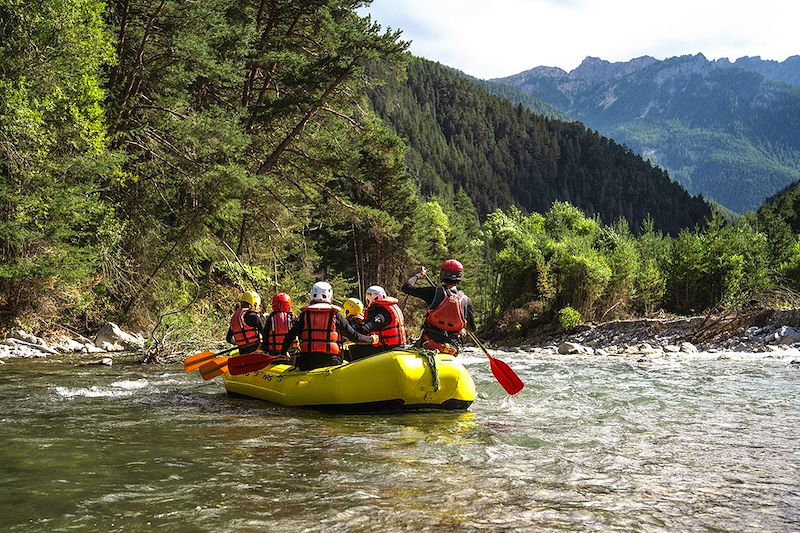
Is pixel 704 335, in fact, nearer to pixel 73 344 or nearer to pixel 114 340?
pixel 114 340

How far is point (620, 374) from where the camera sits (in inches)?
551

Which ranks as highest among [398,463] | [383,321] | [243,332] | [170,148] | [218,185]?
[170,148]

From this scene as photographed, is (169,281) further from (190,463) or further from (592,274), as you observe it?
(592,274)

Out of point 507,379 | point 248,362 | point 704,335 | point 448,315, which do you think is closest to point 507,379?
point 507,379

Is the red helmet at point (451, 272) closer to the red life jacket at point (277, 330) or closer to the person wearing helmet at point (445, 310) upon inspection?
the person wearing helmet at point (445, 310)

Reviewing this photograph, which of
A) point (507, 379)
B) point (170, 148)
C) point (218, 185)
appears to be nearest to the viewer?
point (507, 379)

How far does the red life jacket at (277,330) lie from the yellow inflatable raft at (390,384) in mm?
1586

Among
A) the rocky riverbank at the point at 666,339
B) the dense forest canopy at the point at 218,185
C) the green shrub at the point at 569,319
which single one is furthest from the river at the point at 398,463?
the green shrub at the point at 569,319

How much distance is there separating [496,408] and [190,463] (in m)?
4.60

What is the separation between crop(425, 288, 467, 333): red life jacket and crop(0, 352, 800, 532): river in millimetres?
1241

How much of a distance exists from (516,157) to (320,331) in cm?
15429

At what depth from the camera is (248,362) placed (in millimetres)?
10102

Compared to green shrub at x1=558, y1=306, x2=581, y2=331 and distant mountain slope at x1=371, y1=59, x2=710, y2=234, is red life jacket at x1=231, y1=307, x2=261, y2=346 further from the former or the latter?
distant mountain slope at x1=371, y1=59, x2=710, y2=234

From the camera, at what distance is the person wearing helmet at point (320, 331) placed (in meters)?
8.99
